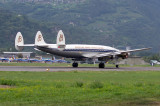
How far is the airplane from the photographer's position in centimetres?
6528

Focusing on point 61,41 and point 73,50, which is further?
point 73,50

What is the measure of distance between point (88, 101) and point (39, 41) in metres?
43.8

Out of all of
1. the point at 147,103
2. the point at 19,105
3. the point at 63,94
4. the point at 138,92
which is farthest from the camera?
the point at 138,92

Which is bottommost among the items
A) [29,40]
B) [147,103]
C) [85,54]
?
[147,103]

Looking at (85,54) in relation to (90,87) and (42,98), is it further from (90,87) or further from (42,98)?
(42,98)

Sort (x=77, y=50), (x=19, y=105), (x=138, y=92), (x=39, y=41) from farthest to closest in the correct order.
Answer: (x=77, y=50), (x=39, y=41), (x=138, y=92), (x=19, y=105)

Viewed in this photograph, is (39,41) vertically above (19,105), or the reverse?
(39,41)

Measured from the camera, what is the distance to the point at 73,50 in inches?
2731

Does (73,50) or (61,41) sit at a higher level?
(61,41)

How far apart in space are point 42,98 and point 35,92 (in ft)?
7.50

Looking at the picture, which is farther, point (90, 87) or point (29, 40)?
point (29, 40)

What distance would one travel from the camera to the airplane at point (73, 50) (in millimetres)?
65281

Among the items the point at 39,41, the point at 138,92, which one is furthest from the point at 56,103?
the point at 39,41

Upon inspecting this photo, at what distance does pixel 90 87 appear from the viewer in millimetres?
29656
